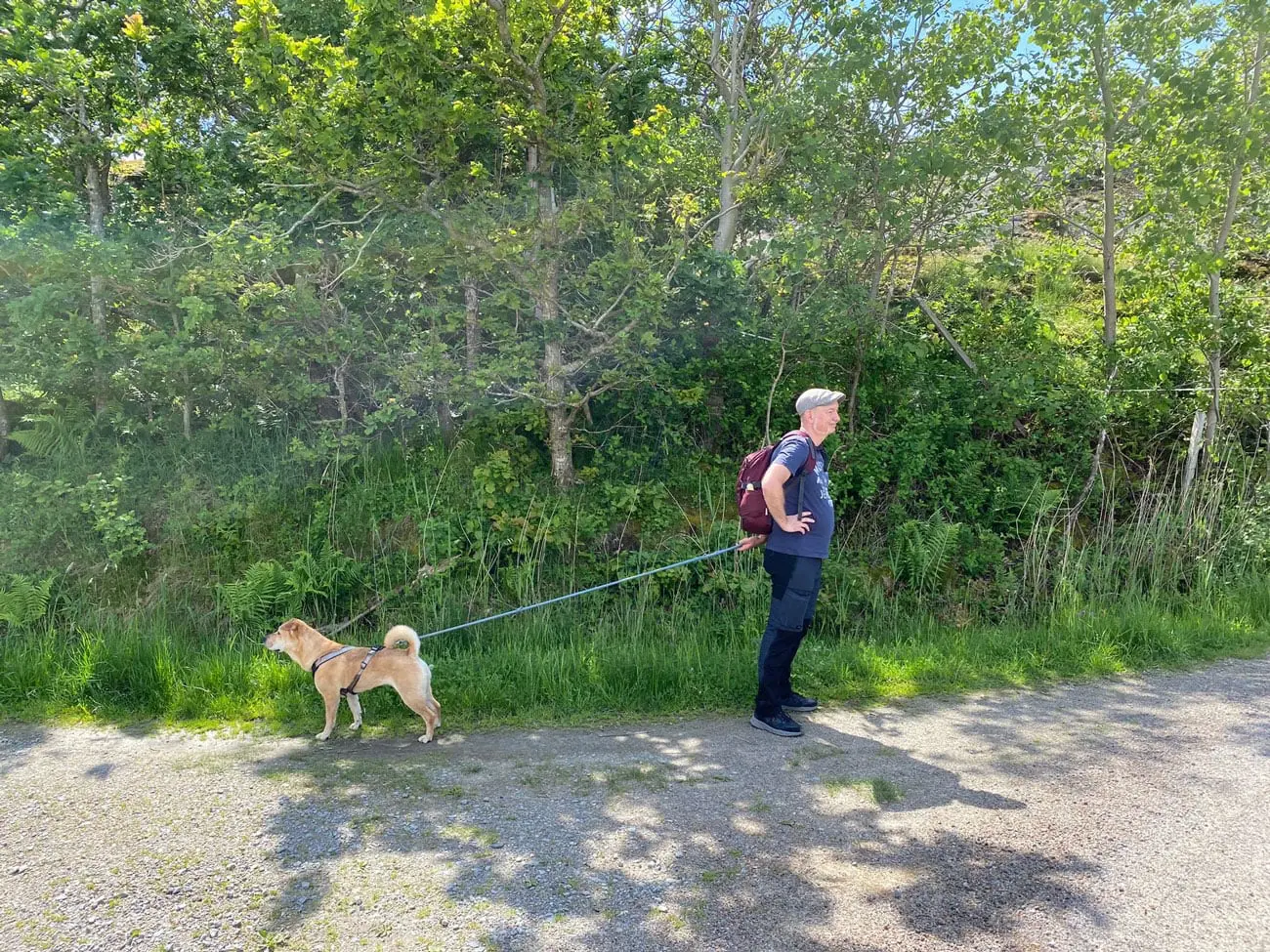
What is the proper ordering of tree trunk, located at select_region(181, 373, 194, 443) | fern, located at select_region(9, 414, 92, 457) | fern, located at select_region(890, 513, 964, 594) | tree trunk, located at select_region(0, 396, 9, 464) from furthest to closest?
1. tree trunk, located at select_region(0, 396, 9, 464)
2. tree trunk, located at select_region(181, 373, 194, 443)
3. fern, located at select_region(9, 414, 92, 457)
4. fern, located at select_region(890, 513, 964, 594)

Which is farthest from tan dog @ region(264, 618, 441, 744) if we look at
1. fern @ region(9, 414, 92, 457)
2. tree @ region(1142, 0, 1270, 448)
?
tree @ region(1142, 0, 1270, 448)

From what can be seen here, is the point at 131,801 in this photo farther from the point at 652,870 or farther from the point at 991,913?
the point at 991,913

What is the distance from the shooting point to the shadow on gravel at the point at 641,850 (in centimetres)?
283

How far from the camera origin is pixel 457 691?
192 inches

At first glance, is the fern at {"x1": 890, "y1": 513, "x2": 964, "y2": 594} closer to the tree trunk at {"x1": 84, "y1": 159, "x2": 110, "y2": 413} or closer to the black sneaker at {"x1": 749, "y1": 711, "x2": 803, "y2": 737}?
the black sneaker at {"x1": 749, "y1": 711, "x2": 803, "y2": 737}

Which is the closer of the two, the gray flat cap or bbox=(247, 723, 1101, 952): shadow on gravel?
bbox=(247, 723, 1101, 952): shadow on gravel

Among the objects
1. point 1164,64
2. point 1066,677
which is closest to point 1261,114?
point 1164,64

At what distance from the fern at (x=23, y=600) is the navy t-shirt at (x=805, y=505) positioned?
212 inches

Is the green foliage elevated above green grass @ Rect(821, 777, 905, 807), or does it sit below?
above

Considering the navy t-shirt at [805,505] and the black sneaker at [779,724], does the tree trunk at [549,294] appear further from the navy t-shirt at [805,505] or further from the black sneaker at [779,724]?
the black sneaker at [779,724]

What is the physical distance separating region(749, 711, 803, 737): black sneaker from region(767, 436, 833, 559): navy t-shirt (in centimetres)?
92

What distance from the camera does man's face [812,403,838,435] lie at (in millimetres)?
4480

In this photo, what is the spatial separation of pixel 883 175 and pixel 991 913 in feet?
20.0

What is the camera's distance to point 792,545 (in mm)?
4473
